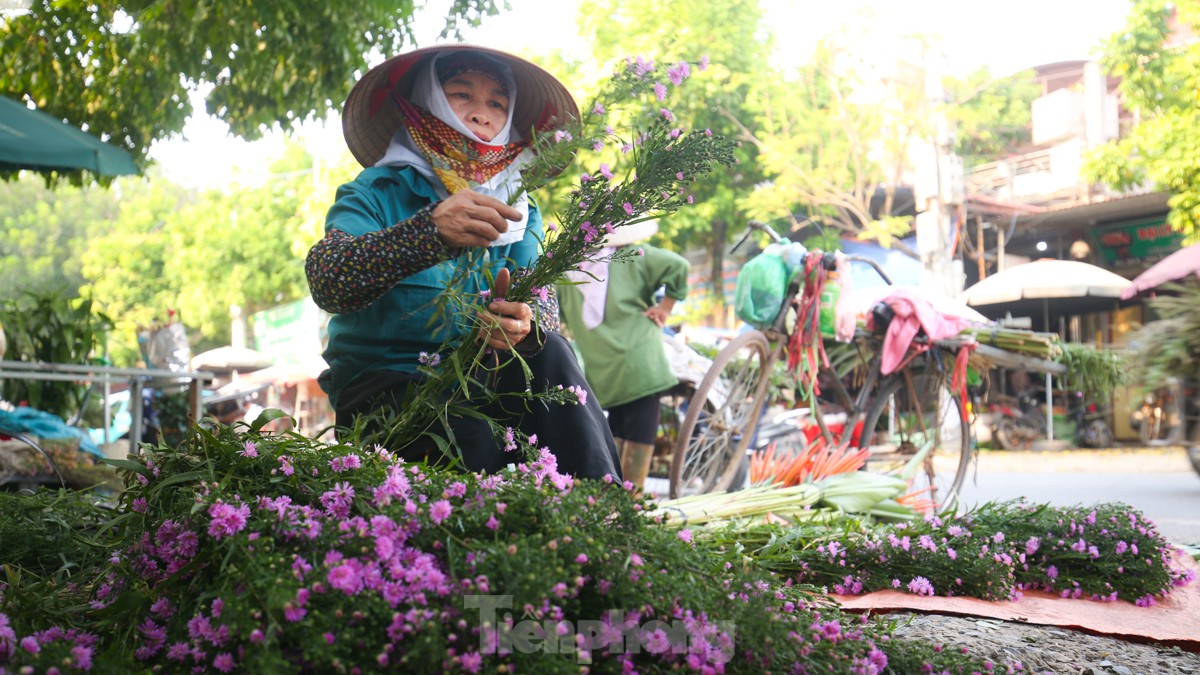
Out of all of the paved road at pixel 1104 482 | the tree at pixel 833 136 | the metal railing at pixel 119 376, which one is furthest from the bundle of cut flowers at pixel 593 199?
the tree at pixel 833 136

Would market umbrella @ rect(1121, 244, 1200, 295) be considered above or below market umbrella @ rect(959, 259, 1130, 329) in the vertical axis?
below

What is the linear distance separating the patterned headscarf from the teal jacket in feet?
0.15

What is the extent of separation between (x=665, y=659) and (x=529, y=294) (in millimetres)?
897

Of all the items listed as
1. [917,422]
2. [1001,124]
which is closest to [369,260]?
[917,422]

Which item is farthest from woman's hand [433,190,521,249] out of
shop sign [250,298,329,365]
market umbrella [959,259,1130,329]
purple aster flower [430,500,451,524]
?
shop sign [250,298,329,365]

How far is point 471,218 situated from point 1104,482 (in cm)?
1004

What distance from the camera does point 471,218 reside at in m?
2.00

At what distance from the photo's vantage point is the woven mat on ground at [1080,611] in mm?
2400

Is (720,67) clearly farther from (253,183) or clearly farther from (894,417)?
(253,183)

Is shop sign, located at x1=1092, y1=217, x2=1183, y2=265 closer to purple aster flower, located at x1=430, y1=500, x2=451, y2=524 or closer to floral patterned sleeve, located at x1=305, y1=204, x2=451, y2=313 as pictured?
floral patterned sleeve, located at x1=305, y1=204, x2=451, y2=313

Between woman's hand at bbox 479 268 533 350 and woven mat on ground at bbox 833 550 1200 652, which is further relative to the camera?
woven mat on ground at bbox 833 550 1200 652

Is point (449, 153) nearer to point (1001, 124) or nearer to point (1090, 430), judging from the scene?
point (1090, 430)

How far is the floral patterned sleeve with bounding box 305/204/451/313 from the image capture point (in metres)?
2.05

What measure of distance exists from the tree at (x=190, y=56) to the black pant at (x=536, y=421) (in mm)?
3406
